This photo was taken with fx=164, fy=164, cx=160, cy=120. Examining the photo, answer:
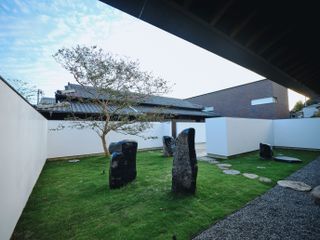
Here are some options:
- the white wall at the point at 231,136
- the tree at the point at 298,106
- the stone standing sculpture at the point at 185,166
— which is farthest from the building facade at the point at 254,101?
the stone standing sculpture at the point at 185,166

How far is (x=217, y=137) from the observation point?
8.21m

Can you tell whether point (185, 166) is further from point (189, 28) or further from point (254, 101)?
point (254, 101)

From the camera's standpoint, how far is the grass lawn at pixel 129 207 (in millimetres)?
2566

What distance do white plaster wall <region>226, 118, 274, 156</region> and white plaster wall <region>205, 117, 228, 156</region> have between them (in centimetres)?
22

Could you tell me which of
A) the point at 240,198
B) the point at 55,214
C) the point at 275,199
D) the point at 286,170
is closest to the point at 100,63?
the point at 55,214

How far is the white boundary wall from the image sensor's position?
26.4 feet

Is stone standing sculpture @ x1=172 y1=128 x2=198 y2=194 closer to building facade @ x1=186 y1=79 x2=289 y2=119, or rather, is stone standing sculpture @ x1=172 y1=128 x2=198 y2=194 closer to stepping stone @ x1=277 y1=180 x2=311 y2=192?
stepping stone @ x1=277 y1=180 x2=311 y2=192

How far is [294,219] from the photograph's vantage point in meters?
2.80

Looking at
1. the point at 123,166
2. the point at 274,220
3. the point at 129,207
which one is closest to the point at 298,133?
the point at 274,220

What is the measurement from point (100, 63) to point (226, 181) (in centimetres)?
712

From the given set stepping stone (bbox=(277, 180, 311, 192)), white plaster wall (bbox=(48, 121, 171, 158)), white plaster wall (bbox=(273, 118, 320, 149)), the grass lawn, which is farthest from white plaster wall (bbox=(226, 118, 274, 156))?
white plaster wall (bbox=(48, 121, 171, 158))

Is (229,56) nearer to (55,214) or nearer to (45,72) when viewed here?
(55,214)

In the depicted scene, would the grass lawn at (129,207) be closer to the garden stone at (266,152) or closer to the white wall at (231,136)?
the garden stone at (266,152)

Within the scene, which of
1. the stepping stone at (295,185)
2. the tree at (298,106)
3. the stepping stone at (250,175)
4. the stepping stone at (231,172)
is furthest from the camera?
the tree at (298,106)
